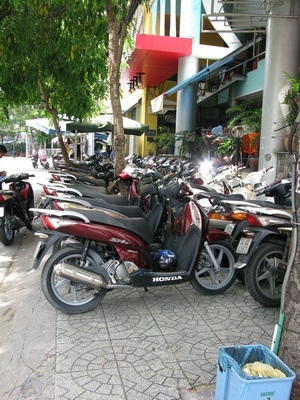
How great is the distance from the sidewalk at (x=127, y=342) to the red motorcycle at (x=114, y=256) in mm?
237

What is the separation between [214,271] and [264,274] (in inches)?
21.0

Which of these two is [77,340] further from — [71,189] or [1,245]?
[1,245]

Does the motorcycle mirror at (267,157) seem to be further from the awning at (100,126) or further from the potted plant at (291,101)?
the awning at (100,126)

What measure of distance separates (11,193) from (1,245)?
34.7 inches

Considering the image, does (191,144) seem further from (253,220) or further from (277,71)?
(253,220)

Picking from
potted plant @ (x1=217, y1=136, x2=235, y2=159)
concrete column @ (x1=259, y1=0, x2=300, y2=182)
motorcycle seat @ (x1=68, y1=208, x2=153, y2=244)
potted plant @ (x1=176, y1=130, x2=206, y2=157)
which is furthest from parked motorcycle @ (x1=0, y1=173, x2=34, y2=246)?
potted plant @ (x1=176, y1=130, x2=206, y2=157)

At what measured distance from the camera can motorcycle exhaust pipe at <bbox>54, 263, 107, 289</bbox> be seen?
10.9 ft

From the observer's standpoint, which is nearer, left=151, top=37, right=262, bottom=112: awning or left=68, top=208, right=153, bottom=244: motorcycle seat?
left=68, top=208, right=153, bottom=244: motorcycle seat

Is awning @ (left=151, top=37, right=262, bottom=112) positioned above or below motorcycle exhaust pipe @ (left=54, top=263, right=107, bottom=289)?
above

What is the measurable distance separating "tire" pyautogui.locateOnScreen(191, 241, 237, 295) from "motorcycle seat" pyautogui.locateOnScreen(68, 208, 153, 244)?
640 mm

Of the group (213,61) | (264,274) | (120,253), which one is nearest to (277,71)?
(264,274)

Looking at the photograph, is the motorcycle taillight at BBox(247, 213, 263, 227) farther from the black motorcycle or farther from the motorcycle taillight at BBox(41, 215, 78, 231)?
the motorcycle taillight at BBox(41, 215, 78, 231)

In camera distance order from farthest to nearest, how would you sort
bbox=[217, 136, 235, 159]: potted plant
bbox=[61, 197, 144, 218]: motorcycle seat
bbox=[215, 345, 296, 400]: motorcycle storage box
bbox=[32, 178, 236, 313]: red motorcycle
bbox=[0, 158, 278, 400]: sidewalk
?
bbox=[217, 136, 235, 159]: potted plant < bbox=[61, 197, 144, 218]: motorcycle seat < bbox=[32, 178, 236, 313]: red motorcycle < bbox=[0, 158, 278, 400]: sidewalk < bbox=[215, 345, 296, 400]: motorcycle storage box

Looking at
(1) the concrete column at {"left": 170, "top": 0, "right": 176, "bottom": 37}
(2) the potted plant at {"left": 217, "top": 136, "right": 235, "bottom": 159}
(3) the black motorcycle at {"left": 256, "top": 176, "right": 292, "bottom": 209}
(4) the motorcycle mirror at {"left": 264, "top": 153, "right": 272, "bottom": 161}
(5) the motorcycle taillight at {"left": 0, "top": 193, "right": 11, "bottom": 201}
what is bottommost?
(5) the motorcycle taillight at {"left": 0, "top": 193, "right": 11, "bottom": 201}
